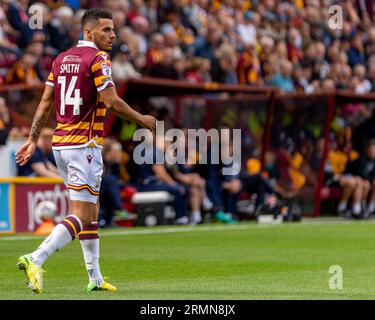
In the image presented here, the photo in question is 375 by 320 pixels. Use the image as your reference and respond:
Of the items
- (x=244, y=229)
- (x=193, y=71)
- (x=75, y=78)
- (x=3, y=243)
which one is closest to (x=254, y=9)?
(x=193, y=71)

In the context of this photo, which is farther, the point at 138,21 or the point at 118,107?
the point at 138,21

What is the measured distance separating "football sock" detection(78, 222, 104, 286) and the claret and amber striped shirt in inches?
30.7

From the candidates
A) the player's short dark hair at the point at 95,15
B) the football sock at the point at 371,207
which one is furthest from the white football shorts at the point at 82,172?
the football sock at the point at 371,207

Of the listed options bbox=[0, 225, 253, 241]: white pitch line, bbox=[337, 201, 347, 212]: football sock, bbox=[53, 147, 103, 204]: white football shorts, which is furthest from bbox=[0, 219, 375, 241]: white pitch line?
bbox=[53, 147, 103, 204]: white football shorts

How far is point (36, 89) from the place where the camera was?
20.2 metres

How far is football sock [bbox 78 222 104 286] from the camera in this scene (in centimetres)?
974

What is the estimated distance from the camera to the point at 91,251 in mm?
9758

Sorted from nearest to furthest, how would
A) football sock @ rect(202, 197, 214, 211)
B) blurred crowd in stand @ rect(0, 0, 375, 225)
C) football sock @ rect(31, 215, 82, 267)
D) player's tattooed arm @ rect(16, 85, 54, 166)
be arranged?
football sock @ rect(31, 215, 82, 267)
player's tattooed arm @ rect(16, 85, 54, 166)
blurred crowd in stand @ rect(0, 0, 375, 225)
football sock @ rect(202, 197, 214, 211)

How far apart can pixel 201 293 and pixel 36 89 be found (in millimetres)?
11282

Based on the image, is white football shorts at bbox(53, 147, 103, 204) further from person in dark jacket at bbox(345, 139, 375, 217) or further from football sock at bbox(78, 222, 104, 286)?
person in dark jacket at bbox(345, 139, 375, 217)

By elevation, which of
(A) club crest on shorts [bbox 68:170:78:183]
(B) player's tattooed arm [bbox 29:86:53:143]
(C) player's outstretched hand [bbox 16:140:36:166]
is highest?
(B) player's tattooed arm [bbox 29:86:53:143]

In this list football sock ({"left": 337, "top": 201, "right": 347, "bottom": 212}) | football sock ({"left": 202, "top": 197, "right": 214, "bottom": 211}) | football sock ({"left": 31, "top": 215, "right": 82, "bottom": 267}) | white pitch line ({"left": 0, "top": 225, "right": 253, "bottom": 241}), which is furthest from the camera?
football sock ({"left": 337, "top": 201, "right": 347, "bottom": 212})

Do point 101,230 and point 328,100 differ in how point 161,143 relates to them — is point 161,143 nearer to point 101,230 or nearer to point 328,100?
point 101,230

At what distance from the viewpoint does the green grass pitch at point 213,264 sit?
382 inches
